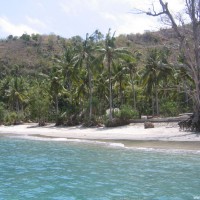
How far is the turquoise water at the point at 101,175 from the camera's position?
1342 centimetres

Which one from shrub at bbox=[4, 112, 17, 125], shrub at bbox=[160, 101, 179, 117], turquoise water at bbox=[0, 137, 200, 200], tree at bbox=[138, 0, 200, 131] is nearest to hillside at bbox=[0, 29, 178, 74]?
shrub at bbox=[4, 112, 17, 125]

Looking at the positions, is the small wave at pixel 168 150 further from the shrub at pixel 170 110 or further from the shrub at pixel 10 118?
the shrub at pixel 10 118

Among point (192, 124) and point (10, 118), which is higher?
point (10, 118)

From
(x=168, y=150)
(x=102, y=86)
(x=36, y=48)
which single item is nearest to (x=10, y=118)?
A: (x=102, y=86)

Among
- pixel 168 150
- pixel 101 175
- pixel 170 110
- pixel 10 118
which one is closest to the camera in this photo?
pixel 101 175

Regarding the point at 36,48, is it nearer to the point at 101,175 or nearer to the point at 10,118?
the point at 10,118

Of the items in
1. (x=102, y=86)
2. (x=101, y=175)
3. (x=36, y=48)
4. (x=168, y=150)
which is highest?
(x=36, y=48)

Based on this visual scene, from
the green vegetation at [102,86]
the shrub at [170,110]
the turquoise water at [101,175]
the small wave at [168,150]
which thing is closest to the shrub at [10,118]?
the green vegetation at [102,86]

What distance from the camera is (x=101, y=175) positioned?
1716 cm

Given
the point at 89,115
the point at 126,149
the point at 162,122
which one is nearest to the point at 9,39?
the point at 89,115

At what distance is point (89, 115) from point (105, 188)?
38.7 meters

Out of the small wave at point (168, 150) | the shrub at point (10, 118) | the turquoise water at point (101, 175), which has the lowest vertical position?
the turquoise water at point (101, 175)

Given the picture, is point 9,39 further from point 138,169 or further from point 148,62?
point 138,169

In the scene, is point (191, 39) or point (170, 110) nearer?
point (191, 39)
